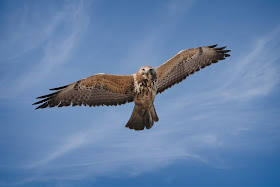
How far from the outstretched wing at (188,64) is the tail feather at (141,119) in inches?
31.7

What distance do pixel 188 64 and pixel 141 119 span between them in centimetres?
224

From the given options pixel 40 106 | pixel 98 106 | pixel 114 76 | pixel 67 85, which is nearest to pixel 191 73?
pixel 114 76

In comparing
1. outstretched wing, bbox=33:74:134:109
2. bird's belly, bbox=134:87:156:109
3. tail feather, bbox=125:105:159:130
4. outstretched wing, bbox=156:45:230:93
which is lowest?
tail feather, bbox=125:105:159:130

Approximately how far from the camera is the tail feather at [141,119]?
9.12 metres

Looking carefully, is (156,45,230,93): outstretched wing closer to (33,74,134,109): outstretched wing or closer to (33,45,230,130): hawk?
(33,45,230,130): hawk

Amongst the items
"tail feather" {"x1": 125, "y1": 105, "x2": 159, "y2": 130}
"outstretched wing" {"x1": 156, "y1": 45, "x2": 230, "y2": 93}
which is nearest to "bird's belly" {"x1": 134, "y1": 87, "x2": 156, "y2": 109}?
"tail feather" {"x1": 125, "y1": 105, "x2": 159, "y2": 130}

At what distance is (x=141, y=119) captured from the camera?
30.0ft

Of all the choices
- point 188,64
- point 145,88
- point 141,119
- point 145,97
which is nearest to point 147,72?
point 145,88

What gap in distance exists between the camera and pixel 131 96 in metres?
9.16

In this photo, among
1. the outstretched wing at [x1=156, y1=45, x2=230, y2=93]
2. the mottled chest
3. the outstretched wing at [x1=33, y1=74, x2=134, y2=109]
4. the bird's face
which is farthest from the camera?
the outstretched wing at [x1=156, y1=45, x2=230, y2=93]

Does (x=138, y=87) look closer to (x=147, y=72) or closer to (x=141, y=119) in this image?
(x=147, y=72)

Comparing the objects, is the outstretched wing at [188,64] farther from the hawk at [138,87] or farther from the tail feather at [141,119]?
the tail feather at [141,119]

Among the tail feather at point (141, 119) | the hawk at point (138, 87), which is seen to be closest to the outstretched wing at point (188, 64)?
the hawk at point (138, 87)

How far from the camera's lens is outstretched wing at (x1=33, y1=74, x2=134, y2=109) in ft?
29.3
